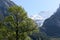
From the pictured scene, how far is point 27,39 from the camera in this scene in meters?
33.8

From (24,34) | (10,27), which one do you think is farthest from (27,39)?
(10,27)

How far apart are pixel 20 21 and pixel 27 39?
2.87m

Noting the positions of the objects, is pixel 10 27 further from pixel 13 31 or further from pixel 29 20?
pixel 29 20

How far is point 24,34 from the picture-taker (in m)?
33.4

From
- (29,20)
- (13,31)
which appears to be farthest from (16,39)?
(29,20)

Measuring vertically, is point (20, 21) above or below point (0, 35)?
above

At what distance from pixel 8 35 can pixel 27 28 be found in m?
2.93

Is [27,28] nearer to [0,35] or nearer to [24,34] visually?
[24,34]

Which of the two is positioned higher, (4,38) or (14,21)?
(14,21)

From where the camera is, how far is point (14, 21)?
34000 mm

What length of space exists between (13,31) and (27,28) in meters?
2.09

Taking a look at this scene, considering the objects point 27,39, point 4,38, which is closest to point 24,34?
point 27,39

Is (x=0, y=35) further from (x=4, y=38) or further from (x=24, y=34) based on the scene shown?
(x=24, y=34)

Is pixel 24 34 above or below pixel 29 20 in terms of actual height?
below
